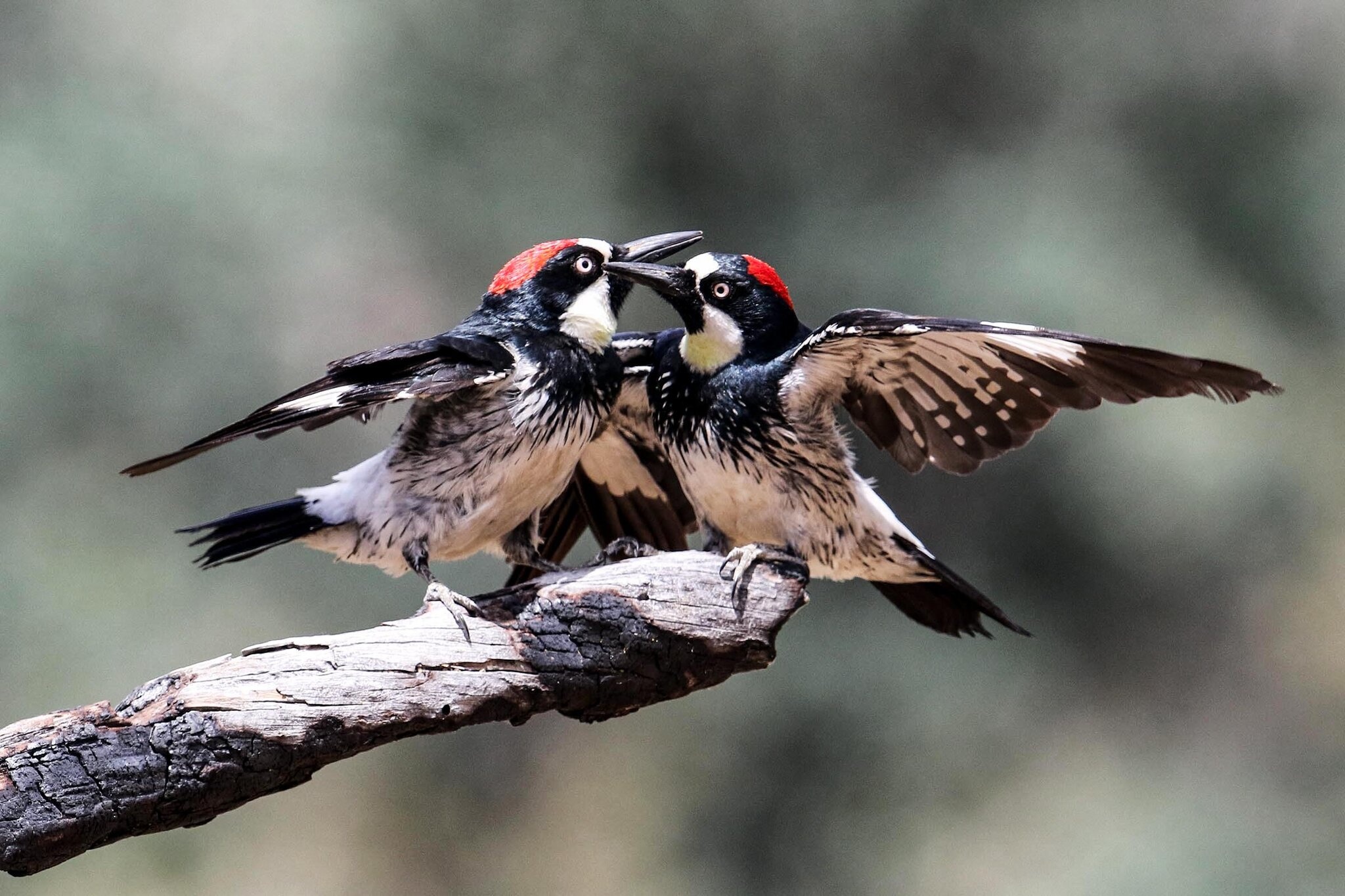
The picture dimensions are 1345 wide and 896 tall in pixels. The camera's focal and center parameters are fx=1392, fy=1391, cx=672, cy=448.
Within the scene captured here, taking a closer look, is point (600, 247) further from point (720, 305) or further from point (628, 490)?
point (628, 490)

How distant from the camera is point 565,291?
3.22 m

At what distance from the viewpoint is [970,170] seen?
27.0ft

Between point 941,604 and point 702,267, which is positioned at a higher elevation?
point 702,267

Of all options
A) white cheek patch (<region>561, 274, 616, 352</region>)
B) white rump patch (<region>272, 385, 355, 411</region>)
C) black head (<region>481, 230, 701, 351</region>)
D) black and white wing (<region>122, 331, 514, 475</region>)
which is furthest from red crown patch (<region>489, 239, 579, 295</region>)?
white rump patch (<region>272, 385, 355, 411</region>)

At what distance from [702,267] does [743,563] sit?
722 mm

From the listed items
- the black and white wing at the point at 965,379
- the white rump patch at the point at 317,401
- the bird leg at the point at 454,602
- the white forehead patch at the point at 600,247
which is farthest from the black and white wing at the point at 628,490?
the white rump patch at the point at 317,401

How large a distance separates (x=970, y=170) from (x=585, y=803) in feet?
14.0

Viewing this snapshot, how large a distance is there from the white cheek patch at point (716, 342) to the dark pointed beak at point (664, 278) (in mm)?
63

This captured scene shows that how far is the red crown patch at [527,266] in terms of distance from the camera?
3.23 meters

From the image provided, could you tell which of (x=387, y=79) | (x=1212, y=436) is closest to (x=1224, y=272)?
(x=1212, y=436)

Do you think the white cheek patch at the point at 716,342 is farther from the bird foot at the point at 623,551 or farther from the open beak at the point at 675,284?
the bird foot at the point at 623,551

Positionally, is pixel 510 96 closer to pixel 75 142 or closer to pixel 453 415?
pixel 75 142

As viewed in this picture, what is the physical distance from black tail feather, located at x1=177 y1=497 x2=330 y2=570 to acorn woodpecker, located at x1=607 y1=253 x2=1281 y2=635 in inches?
33.1

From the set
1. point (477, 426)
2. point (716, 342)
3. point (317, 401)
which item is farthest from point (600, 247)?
point (317, 401)
